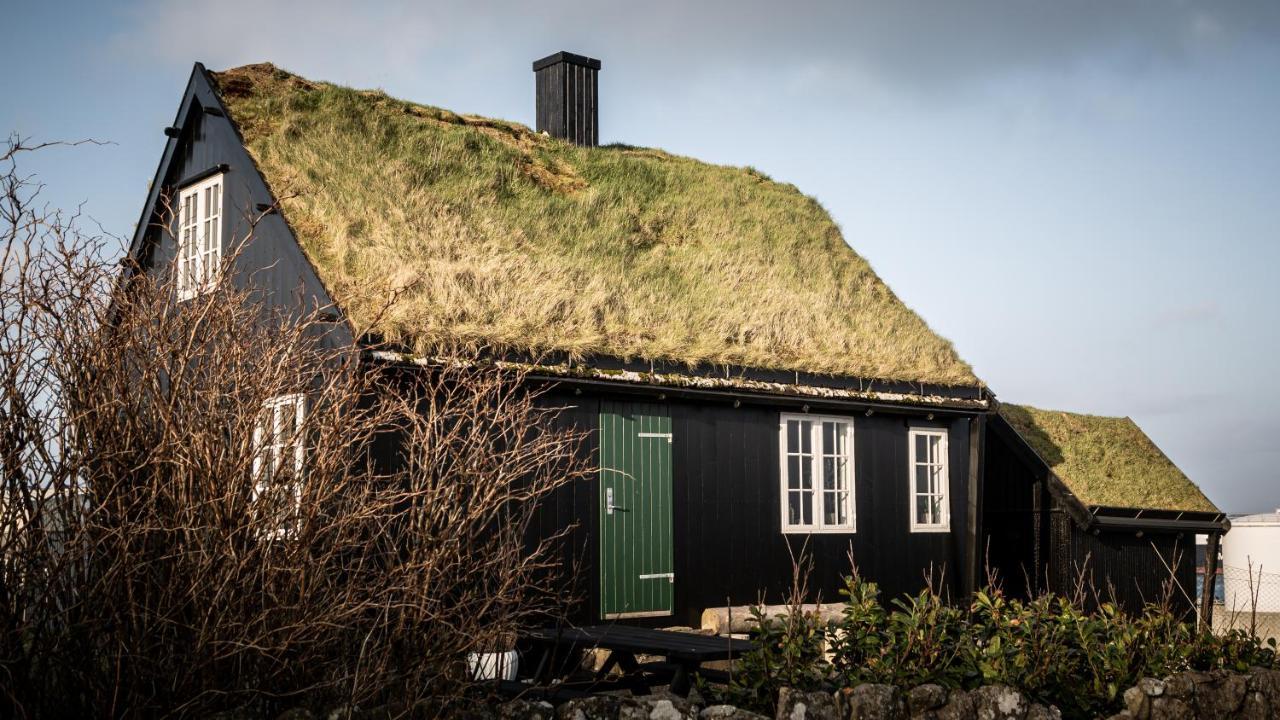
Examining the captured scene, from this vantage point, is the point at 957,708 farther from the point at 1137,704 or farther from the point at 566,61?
the point at 566,61

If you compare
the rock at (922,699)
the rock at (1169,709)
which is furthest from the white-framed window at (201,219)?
the rock at (1169,709)

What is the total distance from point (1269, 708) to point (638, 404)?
6348 millimetres

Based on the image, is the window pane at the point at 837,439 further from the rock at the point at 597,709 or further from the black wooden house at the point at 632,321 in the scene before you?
the rock at the point at 597,709

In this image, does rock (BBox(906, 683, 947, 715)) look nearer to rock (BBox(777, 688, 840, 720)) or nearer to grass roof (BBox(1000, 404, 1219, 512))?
rock (BBox(777, 688, 840, 720))

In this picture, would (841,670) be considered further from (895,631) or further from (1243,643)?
(1243,643)

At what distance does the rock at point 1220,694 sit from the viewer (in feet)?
27.6

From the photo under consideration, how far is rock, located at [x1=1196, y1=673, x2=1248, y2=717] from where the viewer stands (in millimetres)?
8398

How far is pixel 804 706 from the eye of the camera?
6.74 metres

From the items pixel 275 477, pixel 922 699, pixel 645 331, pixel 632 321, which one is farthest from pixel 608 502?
pixel 275 477

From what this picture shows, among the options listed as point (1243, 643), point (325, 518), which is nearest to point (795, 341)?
point (1243, 643)

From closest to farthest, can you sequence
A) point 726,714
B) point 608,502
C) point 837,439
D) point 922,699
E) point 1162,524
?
point 726,714 → point 922,699 → point 608,502 → point 837,439 → point 1162,524

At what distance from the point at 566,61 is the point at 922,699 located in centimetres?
1411

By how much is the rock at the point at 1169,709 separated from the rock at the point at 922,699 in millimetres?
1930

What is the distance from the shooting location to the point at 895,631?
7.67 metres
